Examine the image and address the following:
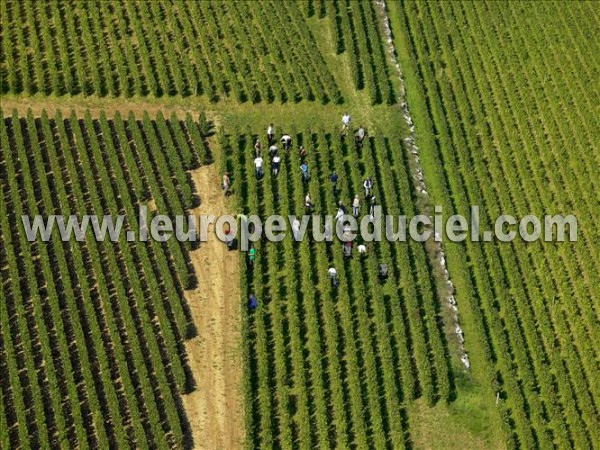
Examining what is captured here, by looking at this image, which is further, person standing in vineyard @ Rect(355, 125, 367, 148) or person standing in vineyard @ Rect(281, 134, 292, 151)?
person standing in vineyard @ Rect(355, 125, 367, 148)

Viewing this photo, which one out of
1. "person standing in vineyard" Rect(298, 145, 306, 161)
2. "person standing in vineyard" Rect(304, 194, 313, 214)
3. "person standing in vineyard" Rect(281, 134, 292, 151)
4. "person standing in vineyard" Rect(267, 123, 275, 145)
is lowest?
"person standing in vineyard" Rect(304, 194, 313, 214)

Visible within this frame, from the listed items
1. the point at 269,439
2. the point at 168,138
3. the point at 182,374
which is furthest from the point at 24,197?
the point at 269,439

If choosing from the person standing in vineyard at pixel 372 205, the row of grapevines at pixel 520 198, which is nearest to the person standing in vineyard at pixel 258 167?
the person standing in vineyard at pixel 372 205

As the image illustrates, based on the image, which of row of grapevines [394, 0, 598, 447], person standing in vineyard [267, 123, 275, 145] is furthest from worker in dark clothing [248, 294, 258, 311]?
row of grapevines [394, 0, 598, 447]

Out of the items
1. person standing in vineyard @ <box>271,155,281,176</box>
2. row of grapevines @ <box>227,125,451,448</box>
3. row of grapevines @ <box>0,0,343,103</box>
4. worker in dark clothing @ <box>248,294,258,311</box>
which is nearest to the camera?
row of grapevines @ <box>227,125,451,448</box>

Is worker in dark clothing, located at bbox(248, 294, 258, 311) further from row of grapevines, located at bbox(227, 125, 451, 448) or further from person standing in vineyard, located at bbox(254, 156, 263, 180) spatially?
person standing in vineyard, located at bbox(254, 156, 263, 180)

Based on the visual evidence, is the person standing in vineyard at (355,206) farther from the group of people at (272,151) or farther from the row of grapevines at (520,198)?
the row of grapevines at (520,198)

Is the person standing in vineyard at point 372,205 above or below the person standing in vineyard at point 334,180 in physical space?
below

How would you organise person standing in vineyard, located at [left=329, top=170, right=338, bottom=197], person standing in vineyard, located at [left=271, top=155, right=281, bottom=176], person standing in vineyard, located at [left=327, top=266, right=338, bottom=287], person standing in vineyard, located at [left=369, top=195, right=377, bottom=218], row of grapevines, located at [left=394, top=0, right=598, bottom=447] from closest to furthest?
row of grapevines, located at [left=394, top=0, right=598, bottom=447], person standing in vineyard, located at [left=327, top=266, right=338, bottom=287], person standing in vineyard, located at [left=369, top=195, right=377, bottom=218], person standing in vineyard, located at [left=329, top=170, right=338, bottom=197], person standing in vineyard, located at [left=271, top=155, right=281, bottom=176]
